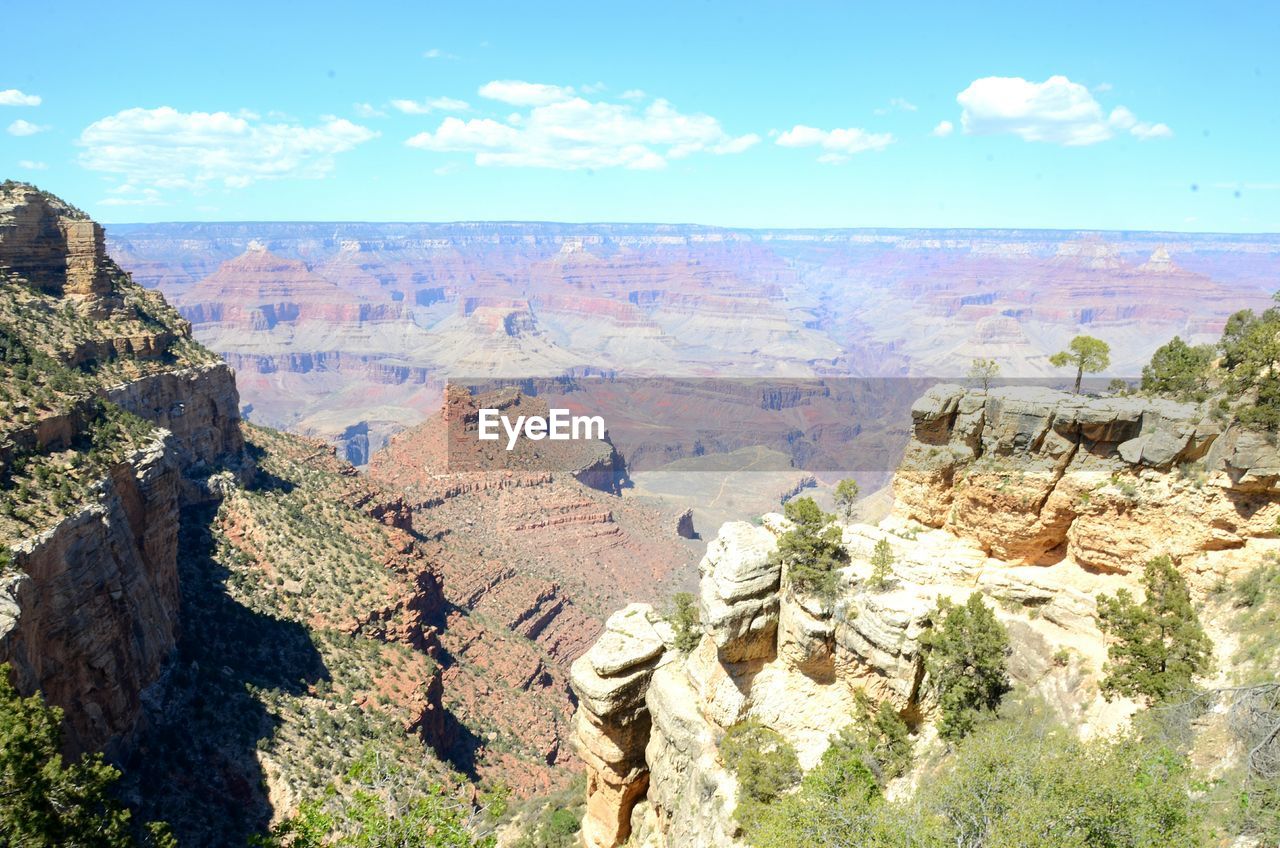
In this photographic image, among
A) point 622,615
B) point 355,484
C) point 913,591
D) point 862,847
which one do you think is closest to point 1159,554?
point 913,591

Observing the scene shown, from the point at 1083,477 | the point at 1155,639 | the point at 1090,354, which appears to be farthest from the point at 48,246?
the point at 1155,639

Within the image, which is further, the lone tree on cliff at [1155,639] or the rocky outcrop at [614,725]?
the rocky outcrop at [614,725]

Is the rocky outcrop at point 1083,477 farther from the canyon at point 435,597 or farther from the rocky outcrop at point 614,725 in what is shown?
the rocky outcrop at point 614,725

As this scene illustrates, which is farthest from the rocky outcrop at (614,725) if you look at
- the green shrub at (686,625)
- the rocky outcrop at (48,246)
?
the rocky outcrop at (48,246)

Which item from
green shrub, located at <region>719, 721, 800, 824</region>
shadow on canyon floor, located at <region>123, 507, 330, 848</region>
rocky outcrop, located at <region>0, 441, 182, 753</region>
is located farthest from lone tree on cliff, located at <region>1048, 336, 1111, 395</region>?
shadow on canyon floor, located at <region>123, 507, 330, 848</region>

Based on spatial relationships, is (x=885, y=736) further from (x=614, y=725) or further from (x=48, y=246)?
(x=48, y=246)
